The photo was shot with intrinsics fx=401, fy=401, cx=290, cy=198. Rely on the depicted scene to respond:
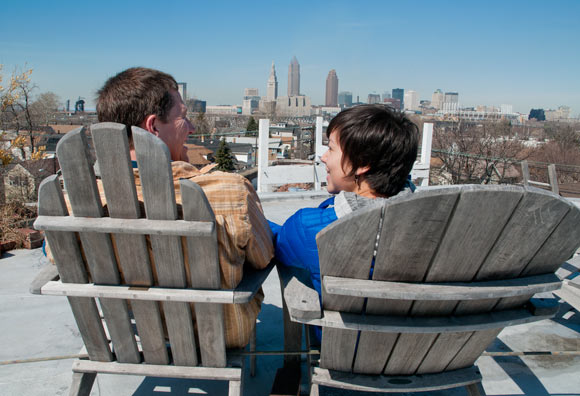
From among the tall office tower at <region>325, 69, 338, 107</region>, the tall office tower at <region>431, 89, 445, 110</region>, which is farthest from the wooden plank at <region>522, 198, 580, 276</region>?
the tall office tower at <region>325, 69, 338, 107</region>

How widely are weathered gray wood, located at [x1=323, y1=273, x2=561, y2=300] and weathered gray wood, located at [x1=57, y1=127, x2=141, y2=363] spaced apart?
66 centimetres

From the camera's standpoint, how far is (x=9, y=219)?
3826 mm

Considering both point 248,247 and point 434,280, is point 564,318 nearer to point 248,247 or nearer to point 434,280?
point 434,280

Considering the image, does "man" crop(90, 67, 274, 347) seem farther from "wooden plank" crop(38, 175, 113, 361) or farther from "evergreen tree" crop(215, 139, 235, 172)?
"evergreen tree" crop(215, 139, 235, 172)

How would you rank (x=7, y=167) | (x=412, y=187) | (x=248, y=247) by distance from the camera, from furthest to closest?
1. (x=7, y=167)
2. (x=412, y=187)
3. (x=248, y=247)

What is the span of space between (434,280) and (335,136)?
2.29ft

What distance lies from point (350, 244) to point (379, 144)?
577mm

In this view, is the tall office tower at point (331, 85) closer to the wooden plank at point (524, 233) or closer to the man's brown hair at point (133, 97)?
the man's brown hair at point (133, 97)

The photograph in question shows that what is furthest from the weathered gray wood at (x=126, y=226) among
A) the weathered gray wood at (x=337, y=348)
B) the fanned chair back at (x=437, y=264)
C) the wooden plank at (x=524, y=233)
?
the wooden plank at (x=524, y=233)

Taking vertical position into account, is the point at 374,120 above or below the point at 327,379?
above

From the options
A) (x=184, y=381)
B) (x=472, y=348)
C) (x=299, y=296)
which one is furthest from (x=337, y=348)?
(x=184, y=381)

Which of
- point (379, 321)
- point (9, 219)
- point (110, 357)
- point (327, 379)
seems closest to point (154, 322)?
point (110, 357)

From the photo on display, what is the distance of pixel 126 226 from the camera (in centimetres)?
112

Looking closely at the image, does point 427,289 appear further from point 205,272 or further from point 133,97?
point 133,97
